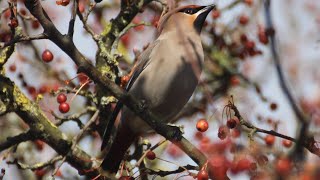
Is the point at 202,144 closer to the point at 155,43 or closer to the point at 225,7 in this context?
the point at 155,43

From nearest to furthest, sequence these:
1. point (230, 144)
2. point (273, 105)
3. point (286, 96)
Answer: point (286, 96), point (230, 144), point (273, 105)

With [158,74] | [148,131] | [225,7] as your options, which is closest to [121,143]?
[148,131]

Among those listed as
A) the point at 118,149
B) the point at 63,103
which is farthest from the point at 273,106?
the point at 63,103

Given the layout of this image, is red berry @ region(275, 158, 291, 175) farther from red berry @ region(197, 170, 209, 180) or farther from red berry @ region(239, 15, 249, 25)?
red berry @ region(239, 15, 249, 25)

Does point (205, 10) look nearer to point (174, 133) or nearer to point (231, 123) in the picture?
point (174, 133)

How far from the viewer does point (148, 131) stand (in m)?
4.27

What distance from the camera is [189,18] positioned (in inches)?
194

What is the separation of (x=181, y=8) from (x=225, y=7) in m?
0.47

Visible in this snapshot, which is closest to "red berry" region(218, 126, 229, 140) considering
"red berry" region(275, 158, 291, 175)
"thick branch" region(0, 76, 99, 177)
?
"thick branch" region(0, 76, 99, 177)

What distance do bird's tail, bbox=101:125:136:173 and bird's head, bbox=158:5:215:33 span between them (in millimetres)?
967

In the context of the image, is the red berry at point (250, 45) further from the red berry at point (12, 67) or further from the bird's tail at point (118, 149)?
the red berry at point (12, 67)

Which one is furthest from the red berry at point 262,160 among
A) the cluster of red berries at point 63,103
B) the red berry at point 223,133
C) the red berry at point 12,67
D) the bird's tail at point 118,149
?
the red berry at point 12,67

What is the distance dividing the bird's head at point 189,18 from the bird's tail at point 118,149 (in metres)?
0.97

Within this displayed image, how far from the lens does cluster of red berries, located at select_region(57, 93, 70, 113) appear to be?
163 inches
